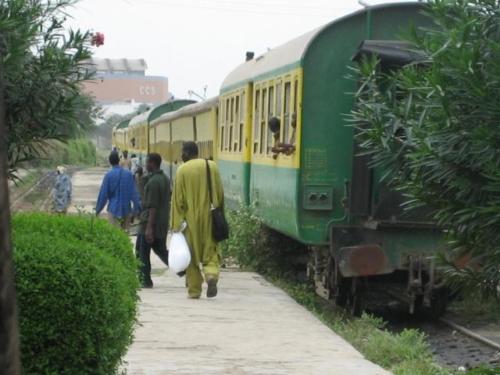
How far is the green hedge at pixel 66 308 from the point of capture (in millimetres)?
6035

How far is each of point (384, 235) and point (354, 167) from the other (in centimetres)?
77

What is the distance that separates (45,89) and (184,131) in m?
23.0

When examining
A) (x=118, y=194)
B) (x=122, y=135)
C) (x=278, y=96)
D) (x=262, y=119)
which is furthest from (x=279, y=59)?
(x=122, y=135)

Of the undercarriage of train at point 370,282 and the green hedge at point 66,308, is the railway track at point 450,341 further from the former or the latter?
the green hedge at point 66,308

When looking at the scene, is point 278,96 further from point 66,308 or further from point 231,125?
point 66,308

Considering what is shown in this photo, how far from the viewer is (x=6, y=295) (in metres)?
3.41

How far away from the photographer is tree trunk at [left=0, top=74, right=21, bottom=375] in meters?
3.30

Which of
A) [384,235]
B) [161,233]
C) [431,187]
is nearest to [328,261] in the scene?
[384,235]

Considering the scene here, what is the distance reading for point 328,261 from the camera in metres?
13.5

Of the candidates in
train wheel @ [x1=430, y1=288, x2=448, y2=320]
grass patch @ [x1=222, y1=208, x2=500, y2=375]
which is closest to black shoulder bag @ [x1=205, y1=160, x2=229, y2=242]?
grass patch @ [x1=222, y1=208, x2=500, y2=375]

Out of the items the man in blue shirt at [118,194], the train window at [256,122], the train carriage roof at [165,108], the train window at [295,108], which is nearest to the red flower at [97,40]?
the train window at [295,108]

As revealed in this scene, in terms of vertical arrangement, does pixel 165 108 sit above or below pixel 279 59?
below

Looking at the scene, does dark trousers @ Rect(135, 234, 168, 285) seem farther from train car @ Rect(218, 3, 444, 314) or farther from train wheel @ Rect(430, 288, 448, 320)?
train wheel @ Rect(430, 288, 448, 320)

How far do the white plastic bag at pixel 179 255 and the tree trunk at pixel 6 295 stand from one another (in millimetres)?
8800
